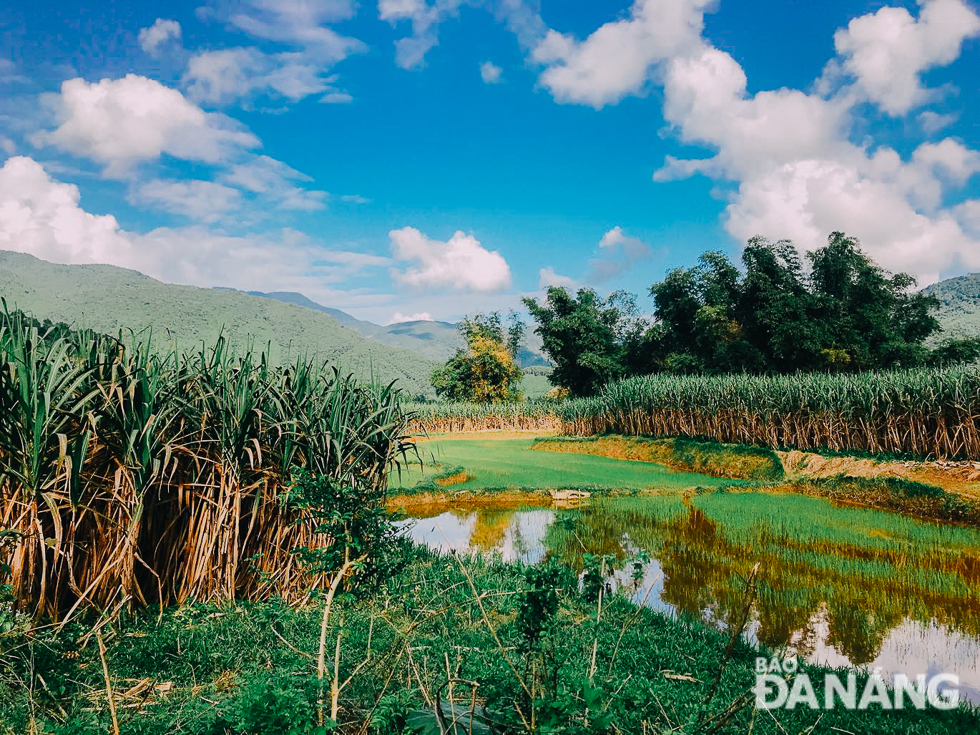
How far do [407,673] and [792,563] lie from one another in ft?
19.7

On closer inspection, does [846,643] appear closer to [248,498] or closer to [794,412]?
[248,498]

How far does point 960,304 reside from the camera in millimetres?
84375

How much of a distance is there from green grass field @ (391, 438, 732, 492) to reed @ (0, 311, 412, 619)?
588cm

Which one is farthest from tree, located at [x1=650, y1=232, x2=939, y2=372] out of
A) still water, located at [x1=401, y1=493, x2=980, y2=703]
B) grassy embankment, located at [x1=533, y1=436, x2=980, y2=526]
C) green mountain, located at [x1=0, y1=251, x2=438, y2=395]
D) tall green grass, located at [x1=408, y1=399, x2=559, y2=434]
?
green mountain, located at [x1=0, y1=251, x2=438, y2=395]

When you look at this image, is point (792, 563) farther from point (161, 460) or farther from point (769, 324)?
point (769, 324)

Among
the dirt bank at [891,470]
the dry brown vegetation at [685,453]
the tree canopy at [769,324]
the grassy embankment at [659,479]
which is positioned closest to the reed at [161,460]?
the grassy embankment at [659,479]

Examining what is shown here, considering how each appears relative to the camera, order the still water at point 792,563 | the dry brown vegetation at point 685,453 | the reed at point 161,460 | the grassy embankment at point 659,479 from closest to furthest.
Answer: the reed at point 161,460, the still water at point 792,563, the grassy embankment at point 659,479, the dry brown vegetation at point 685,453

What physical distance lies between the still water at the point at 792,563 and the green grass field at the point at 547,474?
57.2 inches

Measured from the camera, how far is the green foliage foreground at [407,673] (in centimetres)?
210

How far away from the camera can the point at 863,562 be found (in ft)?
23.8

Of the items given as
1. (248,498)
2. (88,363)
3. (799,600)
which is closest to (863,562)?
(799,600)

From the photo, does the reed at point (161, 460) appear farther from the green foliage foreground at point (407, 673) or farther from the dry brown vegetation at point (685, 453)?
Result: the dry brown vegetation at point (685, 453)

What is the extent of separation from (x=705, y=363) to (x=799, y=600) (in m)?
30.9

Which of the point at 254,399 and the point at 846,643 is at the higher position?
the point at 254,399
